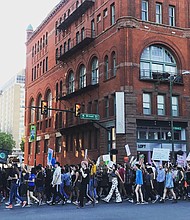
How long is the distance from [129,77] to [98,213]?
63.5 ft

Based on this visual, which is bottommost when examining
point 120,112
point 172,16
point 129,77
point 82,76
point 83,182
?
point 83,182

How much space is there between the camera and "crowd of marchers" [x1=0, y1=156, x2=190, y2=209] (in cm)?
1571

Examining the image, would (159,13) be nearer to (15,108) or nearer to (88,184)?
(88,184)

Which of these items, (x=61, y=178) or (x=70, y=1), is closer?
(x=61, y=178)

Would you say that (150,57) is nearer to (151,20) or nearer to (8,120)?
(151,20)

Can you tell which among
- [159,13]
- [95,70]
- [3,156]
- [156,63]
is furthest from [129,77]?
[3,156]

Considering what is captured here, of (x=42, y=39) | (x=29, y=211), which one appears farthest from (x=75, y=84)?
(x=29, y=211)

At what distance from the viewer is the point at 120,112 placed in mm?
30406

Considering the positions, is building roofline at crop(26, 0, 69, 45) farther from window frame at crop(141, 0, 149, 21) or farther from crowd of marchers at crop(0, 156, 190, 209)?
crowd of marchers at crop(0, 156, 190, 209)

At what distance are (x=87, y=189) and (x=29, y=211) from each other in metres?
3.34

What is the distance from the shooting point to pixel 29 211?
13.9 meters

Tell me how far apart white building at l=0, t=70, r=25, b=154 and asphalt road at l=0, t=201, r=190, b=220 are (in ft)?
430

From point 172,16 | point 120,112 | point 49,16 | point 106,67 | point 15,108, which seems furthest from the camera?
point 15,108

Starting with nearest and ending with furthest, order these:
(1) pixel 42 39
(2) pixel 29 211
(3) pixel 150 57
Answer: (2) pixel 29 211 < (3) pixel 150 57 < (1) pixel 42 39
